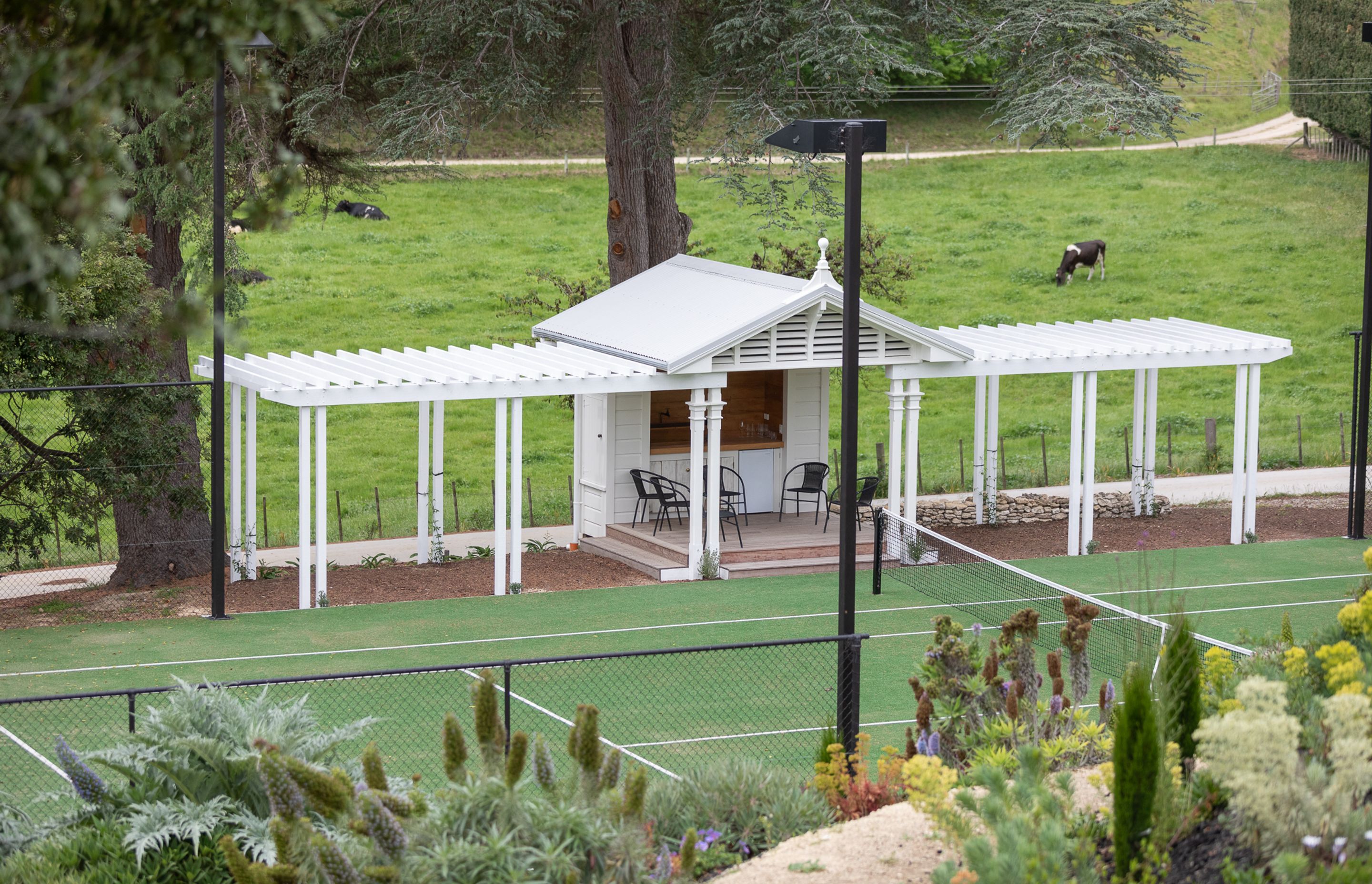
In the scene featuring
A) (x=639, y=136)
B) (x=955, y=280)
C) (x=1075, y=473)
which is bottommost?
(x=1075, y=473)

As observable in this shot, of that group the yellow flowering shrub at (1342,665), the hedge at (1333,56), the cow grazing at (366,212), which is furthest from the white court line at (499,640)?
the hedge at (1333,56)

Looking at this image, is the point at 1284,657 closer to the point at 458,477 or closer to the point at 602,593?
the point at 602,593

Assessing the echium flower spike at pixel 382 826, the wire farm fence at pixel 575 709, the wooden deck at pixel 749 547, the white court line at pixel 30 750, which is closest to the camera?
the echium flower spike at pixel 382 826

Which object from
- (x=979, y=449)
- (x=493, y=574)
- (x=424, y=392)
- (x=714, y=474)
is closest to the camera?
(x=424, y=392)

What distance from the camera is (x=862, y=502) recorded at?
65.9 ft

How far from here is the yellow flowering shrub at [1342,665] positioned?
7270mm

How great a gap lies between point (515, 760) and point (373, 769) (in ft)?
2.10

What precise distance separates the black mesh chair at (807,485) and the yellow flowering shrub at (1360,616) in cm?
1154

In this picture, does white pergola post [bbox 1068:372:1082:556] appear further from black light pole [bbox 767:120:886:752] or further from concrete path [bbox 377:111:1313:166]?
concrete path [bbox 377:111:1313:166]

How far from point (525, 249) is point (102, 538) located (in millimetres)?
17228

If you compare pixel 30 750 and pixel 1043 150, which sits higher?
pixel 1043 150

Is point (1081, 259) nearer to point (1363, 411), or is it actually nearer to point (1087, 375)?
point (1087, 375)

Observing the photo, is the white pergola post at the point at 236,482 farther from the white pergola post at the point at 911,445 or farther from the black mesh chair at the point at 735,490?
the white pergola post at the point at 911,445

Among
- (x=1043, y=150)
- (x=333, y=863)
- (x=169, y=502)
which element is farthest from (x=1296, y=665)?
(x=1043, y=150)
